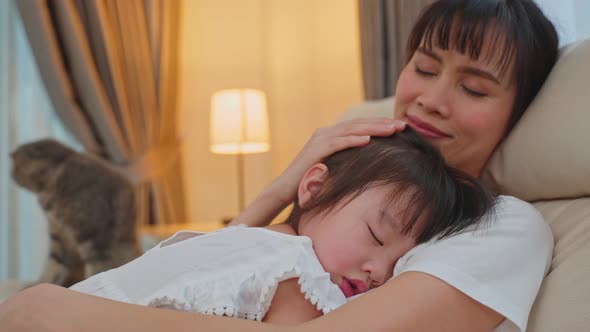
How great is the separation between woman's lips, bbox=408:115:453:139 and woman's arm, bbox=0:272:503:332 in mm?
520

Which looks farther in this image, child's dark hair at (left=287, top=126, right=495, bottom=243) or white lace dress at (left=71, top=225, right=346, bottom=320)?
child's dark hair at (left=287, top=126, right=495, bottom=243)

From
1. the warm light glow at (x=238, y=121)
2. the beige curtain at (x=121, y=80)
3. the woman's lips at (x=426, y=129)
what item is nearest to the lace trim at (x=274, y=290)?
the woman's lips at (x=426, y=129)

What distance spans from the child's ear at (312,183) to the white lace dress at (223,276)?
0.63 feet

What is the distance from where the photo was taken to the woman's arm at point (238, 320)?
807 mm

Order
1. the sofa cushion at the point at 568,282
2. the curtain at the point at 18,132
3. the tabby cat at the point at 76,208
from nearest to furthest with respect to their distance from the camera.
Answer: the sofa cushion at the point at 568,282
the tabby cat at the point at 76,208
the curtain at the point at 18,132

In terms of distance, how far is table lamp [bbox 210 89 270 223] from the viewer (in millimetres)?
3537

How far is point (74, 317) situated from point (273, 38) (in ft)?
12.1

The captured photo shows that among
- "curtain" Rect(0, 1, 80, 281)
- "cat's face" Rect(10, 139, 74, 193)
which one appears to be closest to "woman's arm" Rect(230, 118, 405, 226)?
"cat's face" Rect(10, 139, 74, 193)

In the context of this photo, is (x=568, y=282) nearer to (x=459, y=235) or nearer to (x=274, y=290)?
(x=459, y=235)

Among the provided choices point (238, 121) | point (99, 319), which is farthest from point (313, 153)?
point (238, 121)

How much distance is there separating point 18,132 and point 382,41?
219cm

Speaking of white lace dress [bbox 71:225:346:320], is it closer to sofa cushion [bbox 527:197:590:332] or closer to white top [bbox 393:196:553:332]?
white top [bbox 393:196:553:332]

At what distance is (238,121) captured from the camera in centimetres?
355

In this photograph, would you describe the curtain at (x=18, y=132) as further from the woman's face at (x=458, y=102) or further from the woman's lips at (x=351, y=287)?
the woman's lips at (x=351, y=287)
